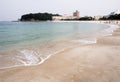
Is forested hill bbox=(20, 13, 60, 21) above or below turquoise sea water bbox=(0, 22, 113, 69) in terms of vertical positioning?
above

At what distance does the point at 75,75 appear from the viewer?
554 centimetres

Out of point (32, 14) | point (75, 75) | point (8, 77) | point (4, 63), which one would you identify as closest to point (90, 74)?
point (75, 75)

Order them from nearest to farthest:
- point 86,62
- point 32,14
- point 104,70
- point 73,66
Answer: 1. point 104,70
2. point 73,66
3. point 86,62
4. point 32,14

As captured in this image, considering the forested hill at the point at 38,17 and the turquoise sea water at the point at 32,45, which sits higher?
the forested hill at the point at 38,17

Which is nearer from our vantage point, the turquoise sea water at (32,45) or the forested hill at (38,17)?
the turquoise sea water at (32,45)

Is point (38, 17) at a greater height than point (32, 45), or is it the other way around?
point (38, 17)

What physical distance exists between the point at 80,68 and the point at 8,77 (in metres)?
2.74

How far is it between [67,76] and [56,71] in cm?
69

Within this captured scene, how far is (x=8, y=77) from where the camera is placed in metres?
5.53

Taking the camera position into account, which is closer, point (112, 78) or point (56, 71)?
point (112, 78)

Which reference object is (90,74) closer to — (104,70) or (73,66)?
(104,70)

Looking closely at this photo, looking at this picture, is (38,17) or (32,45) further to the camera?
(38,17)

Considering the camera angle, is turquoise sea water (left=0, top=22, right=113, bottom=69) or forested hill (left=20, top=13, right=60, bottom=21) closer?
turquoise sea water (left=0, top=22, right=113, bottom=69)

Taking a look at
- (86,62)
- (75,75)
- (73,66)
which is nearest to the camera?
(75,75)
